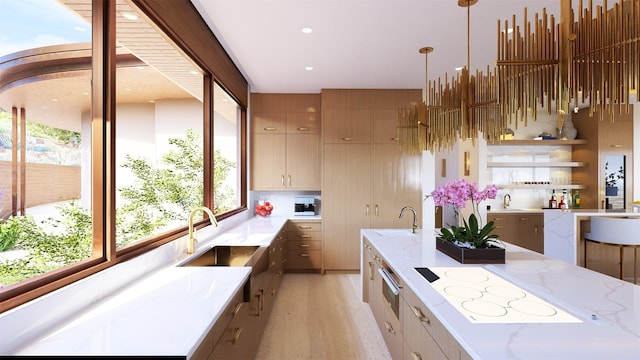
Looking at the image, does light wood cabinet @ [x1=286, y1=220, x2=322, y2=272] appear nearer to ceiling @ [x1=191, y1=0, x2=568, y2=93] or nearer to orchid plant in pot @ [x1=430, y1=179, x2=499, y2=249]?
ceiling @ [x1=191, y1=0, x2=568, y2=93]

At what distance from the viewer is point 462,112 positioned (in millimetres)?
2193

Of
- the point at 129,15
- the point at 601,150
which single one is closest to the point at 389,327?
the point at 129,15

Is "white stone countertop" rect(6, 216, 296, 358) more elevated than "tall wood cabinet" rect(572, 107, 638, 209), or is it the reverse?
"tall wood cabinet" rect(572, 107, 638, 209)

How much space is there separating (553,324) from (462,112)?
1.50m

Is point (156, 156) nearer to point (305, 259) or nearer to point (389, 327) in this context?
point (305, 259)

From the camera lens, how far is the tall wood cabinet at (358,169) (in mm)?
4559

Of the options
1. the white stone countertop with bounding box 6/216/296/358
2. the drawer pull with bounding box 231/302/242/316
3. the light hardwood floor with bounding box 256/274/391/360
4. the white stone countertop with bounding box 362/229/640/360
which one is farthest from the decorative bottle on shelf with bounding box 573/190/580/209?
the drawer pull with bounding box 231/302/242/316

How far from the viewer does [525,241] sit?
5.18 metres

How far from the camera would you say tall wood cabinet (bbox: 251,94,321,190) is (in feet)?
15.6

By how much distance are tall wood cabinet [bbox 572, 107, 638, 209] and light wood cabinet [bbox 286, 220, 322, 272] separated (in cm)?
499

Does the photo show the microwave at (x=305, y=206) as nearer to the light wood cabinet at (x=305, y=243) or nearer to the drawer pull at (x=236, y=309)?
the light wood cabinet at (x=305, y=243)

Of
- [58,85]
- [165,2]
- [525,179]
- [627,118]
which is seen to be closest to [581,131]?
[627,118]

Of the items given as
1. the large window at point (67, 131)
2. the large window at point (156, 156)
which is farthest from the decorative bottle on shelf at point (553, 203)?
the large window at point (156, 156)

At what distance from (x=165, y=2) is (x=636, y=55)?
2.50 m
